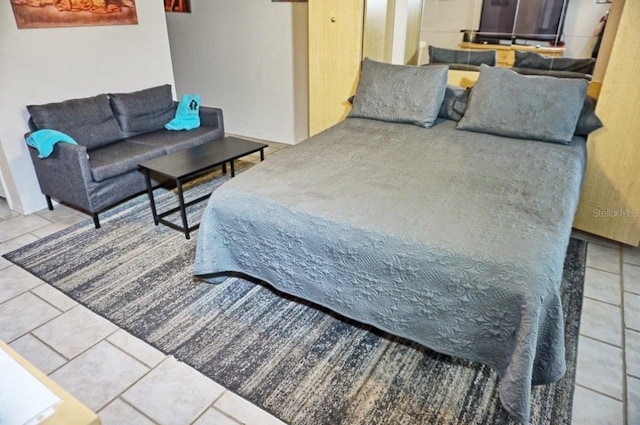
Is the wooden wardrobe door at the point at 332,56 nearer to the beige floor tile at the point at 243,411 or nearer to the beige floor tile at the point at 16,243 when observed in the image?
the beige floor tile at the point at 16,243

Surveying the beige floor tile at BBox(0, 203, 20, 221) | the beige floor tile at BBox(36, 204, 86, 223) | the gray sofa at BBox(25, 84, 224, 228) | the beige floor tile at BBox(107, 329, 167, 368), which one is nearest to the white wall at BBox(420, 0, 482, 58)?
the gray sofa at BBox(25, 84, 224, 228)

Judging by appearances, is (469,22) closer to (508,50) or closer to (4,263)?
(508,50)

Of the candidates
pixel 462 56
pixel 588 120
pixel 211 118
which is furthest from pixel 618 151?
pixel 211 118

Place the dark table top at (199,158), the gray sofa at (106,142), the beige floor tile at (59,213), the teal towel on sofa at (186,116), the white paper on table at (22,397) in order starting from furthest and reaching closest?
the teal towel on sofa at (186,116) → the beige floor tile at (59,213) → the gray sofa at (106,142) → the dark table top at (199,158) → the white paper on table at (22,397)

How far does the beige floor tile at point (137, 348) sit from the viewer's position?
Result: 1.97 meters

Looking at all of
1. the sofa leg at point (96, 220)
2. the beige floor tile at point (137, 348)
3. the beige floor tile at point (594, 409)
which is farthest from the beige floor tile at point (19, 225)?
the beige floor tile at point (594, 409)

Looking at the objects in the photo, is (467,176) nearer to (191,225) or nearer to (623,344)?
(623,344)

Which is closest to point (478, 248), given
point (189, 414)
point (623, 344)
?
point (623, 344)

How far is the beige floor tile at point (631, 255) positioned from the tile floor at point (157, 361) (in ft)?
0.34

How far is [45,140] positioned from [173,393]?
7.18ft

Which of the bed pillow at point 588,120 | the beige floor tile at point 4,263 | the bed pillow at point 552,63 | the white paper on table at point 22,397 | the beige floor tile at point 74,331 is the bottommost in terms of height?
the beige floor tile at point 74,331

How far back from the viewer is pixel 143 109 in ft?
12.5

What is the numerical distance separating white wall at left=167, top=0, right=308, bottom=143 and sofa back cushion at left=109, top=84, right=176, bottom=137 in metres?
1.28

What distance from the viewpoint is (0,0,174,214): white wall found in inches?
123
